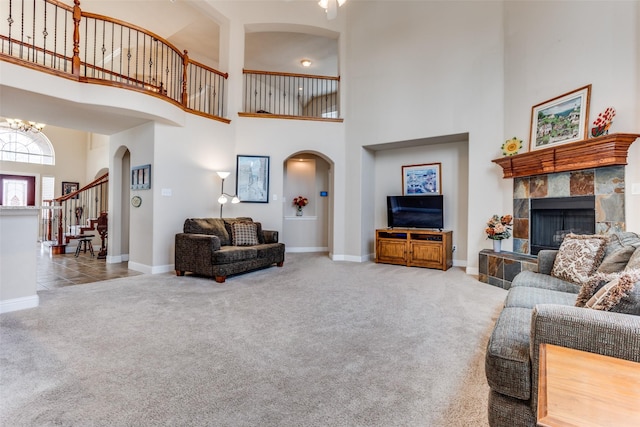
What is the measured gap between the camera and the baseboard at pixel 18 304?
3.01m

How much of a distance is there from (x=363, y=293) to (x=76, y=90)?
4.37m

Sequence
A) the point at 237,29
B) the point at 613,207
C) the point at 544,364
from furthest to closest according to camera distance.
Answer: the point at 237,29 → the point at 613,207 → the point at 544,364

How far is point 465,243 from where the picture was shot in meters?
5.72

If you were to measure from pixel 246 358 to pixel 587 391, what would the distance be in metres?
1.88

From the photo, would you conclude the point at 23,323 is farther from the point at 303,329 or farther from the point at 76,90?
the point at 76,90

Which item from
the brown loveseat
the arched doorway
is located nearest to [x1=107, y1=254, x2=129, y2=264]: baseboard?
the brown loveseat

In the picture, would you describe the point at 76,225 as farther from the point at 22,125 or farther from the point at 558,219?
the point at 558,219

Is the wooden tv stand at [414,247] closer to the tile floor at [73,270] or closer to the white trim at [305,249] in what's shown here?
the white trim at [305,249]

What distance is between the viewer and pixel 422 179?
239 inches

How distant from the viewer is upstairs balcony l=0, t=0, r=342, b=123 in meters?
4.03

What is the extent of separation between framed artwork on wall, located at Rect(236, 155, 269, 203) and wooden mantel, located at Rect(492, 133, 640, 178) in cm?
397

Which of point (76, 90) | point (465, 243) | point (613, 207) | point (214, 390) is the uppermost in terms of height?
point (76, 90)

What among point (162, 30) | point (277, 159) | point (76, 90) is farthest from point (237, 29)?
point (76, 90)

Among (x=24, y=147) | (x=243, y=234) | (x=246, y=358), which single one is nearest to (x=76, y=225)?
(x=24, y=147)
